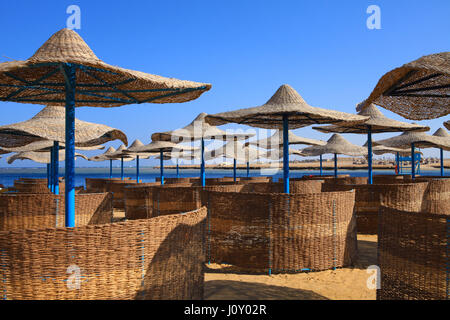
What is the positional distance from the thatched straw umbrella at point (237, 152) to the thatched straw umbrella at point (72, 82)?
40.3 ft

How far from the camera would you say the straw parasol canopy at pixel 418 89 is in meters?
2.94

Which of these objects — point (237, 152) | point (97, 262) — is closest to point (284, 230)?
point (97, 262)

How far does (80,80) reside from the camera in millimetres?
4262

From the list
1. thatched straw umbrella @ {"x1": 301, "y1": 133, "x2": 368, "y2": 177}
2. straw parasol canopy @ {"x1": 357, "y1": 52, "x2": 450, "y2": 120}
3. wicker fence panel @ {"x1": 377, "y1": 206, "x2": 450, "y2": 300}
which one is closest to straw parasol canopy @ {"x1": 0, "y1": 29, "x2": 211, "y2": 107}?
straw parasol canopy @ {"x1": 357, "y1": 52, "x2": 450, "y2": 120}

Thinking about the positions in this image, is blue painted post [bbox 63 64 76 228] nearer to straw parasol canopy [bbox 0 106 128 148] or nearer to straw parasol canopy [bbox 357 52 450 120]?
straw parasol canopy [bbox 0 106 128 148]

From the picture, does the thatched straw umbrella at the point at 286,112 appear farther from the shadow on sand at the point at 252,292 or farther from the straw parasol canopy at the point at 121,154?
the straw parasol canopy at the point at 121,154

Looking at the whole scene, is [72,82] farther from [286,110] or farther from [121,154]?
[121,154]

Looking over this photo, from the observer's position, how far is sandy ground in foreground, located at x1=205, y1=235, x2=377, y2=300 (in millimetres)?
3994

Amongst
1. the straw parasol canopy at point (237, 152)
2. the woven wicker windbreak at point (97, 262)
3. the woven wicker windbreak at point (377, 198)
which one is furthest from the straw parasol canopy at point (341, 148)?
the woven wicker windbreak at point (97, 262)

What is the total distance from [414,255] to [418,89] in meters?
2.26

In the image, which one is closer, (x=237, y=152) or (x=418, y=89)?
(x=418, y=89)
